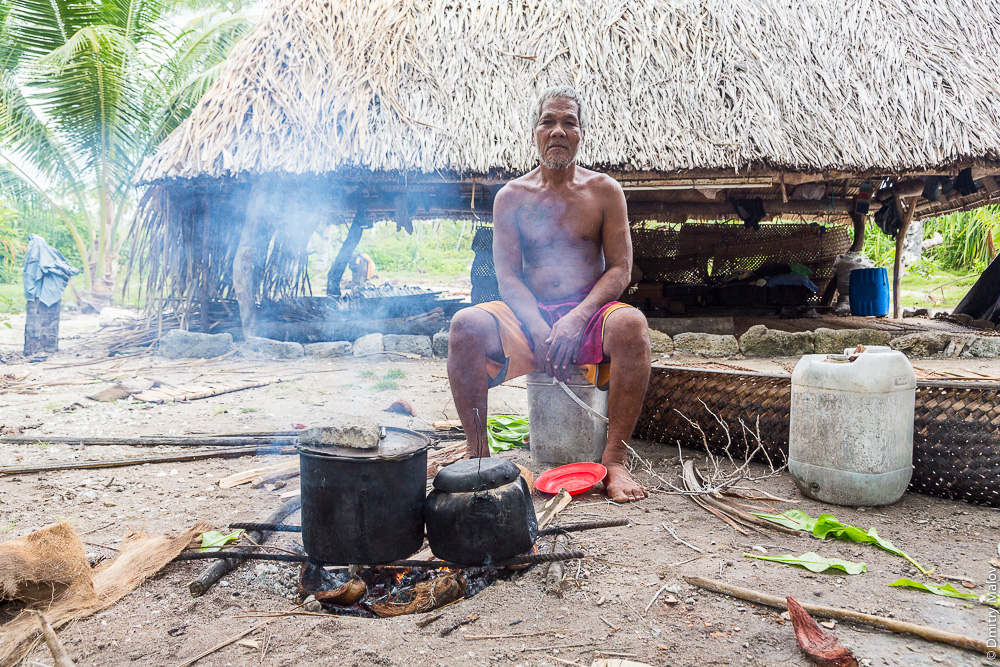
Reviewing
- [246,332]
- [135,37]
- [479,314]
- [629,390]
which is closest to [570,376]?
[629,390]

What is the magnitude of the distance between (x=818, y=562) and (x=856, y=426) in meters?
0.60

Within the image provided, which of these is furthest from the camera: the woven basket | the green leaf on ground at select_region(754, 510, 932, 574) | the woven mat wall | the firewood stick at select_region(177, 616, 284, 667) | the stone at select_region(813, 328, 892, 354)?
the woven mat wall

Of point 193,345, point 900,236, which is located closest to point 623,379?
point 193,345

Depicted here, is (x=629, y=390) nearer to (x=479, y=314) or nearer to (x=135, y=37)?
(x=479, y=314)

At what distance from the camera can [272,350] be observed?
6.29 metres

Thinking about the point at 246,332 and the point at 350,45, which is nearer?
the point at 350,45

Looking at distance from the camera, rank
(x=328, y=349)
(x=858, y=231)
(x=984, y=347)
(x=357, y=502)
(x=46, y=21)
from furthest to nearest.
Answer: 1. (x=46, y=21)
2. (x=858, y=231)
3. (x=328, y=349)
4. (x=984, y=347)
5. (x=357, y=502)

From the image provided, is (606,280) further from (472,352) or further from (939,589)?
(939,589)

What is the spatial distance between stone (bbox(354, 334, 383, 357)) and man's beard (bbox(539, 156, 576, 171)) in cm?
409

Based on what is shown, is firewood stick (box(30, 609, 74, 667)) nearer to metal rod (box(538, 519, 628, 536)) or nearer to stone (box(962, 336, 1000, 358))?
metal rod (box(538, 519, 628, 536))

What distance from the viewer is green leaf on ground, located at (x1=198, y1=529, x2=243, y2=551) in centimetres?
186

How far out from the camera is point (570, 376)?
262cm

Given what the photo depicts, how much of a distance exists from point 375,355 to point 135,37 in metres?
7.83

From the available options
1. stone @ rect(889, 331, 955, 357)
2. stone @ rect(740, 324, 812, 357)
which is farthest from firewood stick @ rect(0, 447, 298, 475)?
stone @ rect(889, 331, 955, 357)
